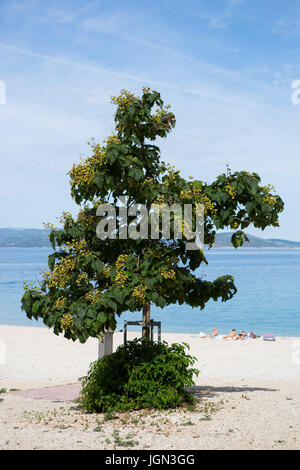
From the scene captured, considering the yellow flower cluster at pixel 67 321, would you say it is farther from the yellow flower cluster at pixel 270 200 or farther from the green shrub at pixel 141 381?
the yellow flower cluster at pixel 270 200

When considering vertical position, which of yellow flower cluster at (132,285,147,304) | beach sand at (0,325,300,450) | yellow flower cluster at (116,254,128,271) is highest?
yellow flower cluster at (116,254,128,271)

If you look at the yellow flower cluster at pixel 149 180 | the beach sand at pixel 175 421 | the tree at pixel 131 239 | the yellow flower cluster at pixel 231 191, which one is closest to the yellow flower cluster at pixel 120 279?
the tree at pixel 131 239

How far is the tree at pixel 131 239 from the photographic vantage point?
837cm

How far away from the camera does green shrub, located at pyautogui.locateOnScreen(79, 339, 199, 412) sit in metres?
8.73

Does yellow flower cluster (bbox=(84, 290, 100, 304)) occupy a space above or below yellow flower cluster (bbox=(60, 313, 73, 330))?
above

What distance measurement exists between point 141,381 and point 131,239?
2.34 metres

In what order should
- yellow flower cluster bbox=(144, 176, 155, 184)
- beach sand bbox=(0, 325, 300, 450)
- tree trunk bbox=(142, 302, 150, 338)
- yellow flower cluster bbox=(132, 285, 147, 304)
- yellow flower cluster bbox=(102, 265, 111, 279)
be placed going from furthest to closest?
tree trunk bbox=(142, 302, 150, 338) → yellow flower cluster bbox=(144, 176, 155, 184) → yellow flower cluster bbox=(102, 265, 111, 279) → yellow flower cluster bbox=(132, 285, 147, 304) → beach sand bbox=(0, 325, 300, 450)

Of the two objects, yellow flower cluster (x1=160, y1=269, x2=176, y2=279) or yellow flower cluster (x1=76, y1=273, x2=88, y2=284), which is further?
yellow flower cluster (x1=76, y1=273, x2=88, y2=284)

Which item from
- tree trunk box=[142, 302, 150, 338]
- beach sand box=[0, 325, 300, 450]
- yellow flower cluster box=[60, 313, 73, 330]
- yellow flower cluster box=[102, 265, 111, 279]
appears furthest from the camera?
tree trunk box=[142, 302, 150, 338]

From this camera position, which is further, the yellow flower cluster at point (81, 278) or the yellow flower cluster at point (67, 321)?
the yellow flower cluster at point (81, 278)

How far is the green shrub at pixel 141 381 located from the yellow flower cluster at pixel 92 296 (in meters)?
1.21

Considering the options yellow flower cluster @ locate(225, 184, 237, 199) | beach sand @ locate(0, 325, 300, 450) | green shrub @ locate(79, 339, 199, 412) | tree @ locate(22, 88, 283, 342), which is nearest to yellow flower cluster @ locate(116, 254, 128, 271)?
tree @ locate(22, 88, 283, 342)

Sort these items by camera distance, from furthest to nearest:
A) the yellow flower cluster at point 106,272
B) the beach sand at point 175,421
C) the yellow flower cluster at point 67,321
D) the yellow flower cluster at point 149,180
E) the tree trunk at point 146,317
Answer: the tree trunk at point 146,317 < the yellow flower cluster at point 149,180 < the yellow flower cluster at point 106,272 < the yellow flower cluster at point 67,321 < the beach sand at point 175,421

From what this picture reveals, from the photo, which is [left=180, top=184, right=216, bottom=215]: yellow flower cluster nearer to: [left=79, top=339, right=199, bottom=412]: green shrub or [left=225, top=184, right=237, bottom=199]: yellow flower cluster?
[left=225, top=184, right=237, bottom=199]: yellow flower cluster
